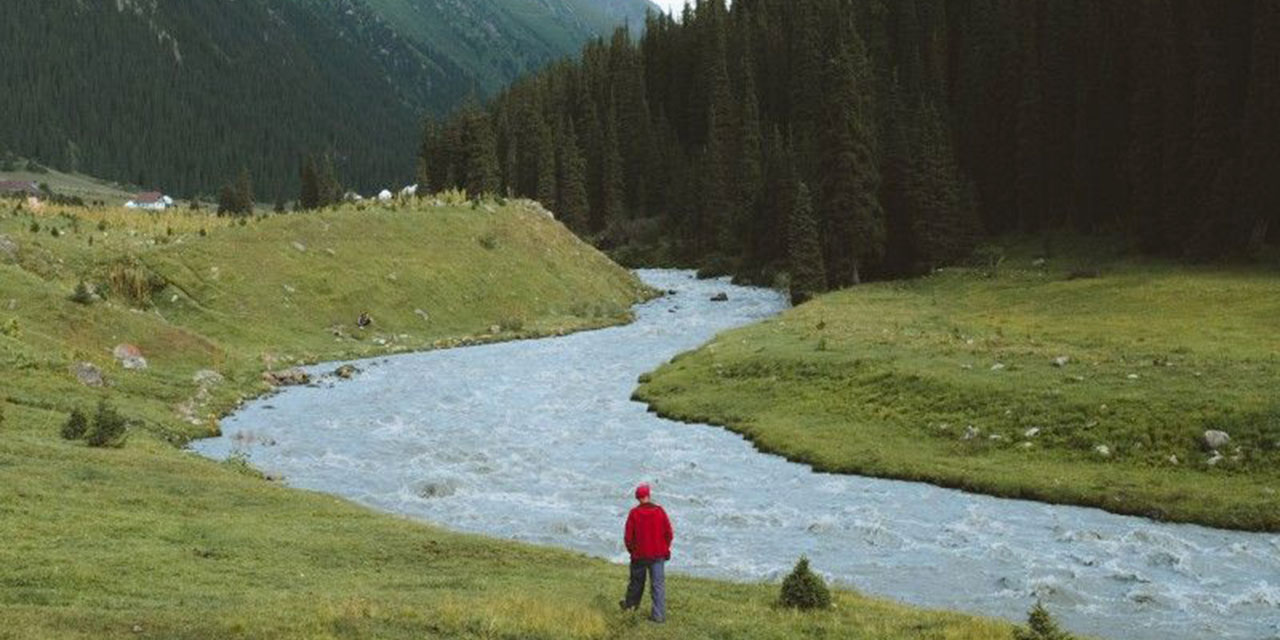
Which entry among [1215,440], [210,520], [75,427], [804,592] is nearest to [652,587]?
[804,592]

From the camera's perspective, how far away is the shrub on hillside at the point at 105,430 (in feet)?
103

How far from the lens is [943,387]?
139 feet

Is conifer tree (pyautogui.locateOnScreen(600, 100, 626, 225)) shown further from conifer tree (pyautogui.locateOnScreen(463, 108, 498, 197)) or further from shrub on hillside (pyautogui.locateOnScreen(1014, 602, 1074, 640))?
shrub on hillside (pyautogui.locateOnScreen(1014, 602, 1074, 640))

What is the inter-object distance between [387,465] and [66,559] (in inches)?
745

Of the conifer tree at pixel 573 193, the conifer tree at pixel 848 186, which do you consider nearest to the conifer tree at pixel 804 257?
the conifer tree at pixel 848 186

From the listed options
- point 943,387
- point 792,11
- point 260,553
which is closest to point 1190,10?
point 943,387

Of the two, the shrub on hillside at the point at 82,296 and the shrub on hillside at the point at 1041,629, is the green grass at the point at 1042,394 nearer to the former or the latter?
the shrub on hillside at the point at 1041,629

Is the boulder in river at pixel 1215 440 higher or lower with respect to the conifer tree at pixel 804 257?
lower

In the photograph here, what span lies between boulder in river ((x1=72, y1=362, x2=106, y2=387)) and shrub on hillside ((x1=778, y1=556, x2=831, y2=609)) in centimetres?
3383

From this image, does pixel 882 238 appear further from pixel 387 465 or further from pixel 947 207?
pixel 387 465

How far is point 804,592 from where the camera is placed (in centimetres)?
1997

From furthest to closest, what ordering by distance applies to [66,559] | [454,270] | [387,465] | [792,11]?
[792,11] < [454,270] < [387,465] < [66,559]

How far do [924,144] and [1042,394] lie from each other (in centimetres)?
6349

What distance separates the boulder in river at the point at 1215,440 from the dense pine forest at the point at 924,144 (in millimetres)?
48102
